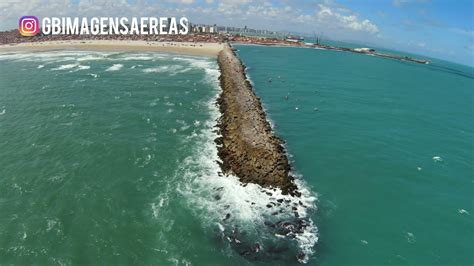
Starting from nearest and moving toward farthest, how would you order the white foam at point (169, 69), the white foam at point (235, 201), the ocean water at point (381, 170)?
the ocean water at point (381, 170)
the white foam at point (235, 201)
the white foam at point (169, 69)

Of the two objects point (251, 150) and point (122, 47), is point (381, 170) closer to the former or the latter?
point (251, 150)

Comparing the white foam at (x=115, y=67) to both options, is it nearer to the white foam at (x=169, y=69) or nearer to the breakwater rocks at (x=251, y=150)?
the white foam at (x=169, y=69)

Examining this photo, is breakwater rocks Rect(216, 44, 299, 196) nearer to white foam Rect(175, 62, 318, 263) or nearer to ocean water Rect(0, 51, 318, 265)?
white foam Rect(175, 62, 318, 263)

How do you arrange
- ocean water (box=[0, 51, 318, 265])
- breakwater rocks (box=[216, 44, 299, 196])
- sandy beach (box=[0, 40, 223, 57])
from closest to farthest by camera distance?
1. ocean water (box=[0, 51, 318, 265])
2. breakwater rocks (box=[216, 44, 299, 196])
3. sandy beach (box=[0, 40, 223, 57])

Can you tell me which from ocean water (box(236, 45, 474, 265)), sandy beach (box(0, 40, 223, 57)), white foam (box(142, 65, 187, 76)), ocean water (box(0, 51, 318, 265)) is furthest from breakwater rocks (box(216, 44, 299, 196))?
sandy beach (box(0, 40, 223, 57))

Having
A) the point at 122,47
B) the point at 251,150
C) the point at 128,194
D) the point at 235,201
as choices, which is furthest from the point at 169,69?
the point at 235,201

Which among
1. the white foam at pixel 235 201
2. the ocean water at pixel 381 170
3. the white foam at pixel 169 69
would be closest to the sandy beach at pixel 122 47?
the white foam at pixel 169 69
